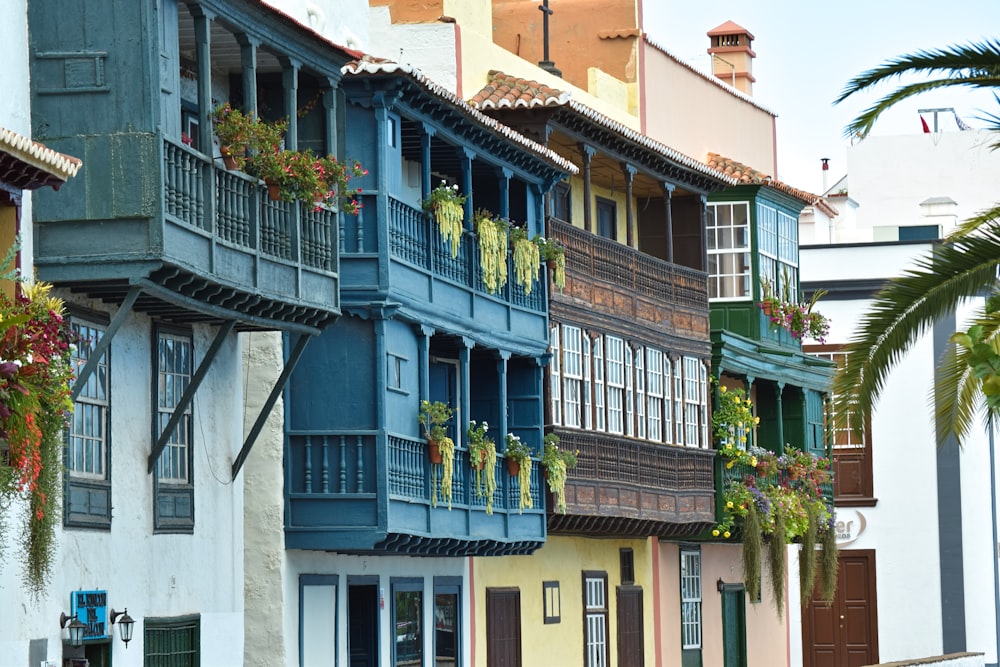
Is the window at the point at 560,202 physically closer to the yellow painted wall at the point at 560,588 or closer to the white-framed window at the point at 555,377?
the white-framed window at the point at 555,377

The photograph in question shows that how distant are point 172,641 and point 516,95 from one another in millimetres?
10721

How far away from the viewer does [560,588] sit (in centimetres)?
3164

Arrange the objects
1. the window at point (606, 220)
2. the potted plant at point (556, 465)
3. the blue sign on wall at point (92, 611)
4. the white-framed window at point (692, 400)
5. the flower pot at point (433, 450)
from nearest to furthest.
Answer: the blue sign on wall at point (92, 611) → the flower pot at point (433, 450) → the potted plant at point (556, 465) → the window at point (606, 220) → the white-framed window at point (692, 400)

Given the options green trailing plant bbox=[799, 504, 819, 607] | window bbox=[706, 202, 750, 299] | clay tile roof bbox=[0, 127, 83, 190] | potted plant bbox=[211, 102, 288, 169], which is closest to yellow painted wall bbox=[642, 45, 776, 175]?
window bbox=[706, 202, 750, 299]

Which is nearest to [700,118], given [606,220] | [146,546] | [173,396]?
[606,220]

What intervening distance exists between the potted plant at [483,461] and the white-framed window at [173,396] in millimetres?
5395

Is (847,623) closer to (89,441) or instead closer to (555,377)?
(555,377)

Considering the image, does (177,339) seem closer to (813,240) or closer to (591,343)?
(591,343)

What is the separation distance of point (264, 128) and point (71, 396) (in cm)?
403

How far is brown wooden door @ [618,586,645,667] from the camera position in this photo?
110 feet

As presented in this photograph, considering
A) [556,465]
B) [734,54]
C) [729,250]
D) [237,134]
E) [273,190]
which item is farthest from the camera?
[734,54]

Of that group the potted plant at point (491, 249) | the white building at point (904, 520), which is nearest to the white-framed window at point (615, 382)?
the potted plant at point (491, 249)

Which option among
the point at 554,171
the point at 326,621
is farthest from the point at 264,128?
the point at 554,171

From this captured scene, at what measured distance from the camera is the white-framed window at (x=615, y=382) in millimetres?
31078
